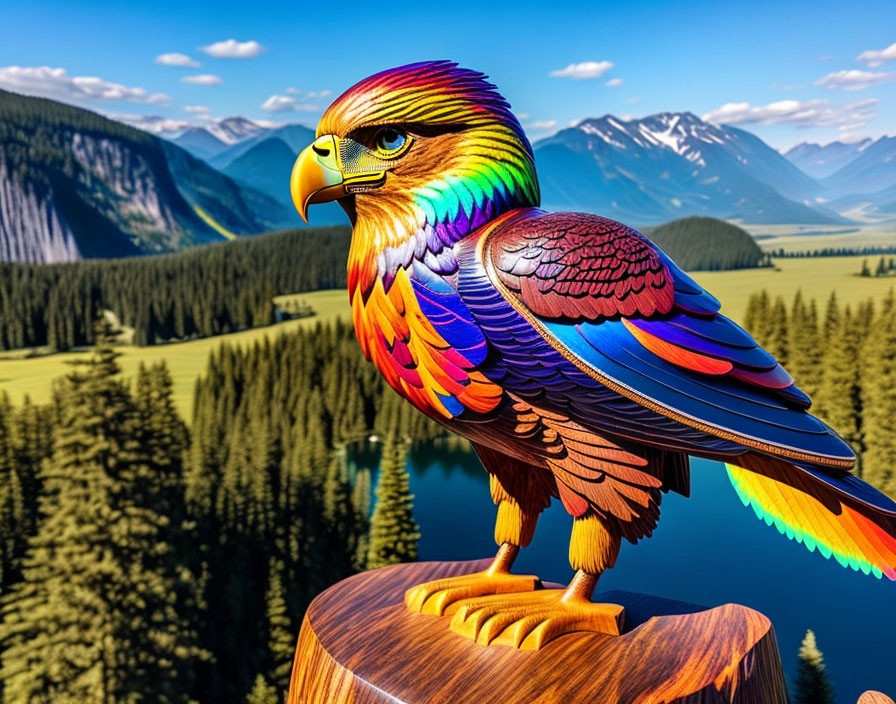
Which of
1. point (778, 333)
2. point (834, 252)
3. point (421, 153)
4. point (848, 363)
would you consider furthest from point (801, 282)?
point (421, 153)

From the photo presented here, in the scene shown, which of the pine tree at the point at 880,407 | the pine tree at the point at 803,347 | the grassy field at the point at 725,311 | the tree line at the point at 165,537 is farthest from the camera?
the grassy field at the point at 725,311

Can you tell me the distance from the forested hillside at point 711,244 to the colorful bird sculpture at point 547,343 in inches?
1111

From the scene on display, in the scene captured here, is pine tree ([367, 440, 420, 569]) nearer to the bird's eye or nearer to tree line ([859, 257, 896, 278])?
the bird's eye

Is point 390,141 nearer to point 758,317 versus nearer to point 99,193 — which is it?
point 758,317

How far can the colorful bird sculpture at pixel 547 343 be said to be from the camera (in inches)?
104

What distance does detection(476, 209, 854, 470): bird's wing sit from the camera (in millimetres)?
2598

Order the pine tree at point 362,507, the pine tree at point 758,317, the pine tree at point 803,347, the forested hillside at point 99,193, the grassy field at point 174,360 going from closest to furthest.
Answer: the pine tree at point 362,507, the pine tree at point 803,347, the pine tree at point 758,317, the grassy field at point 174,360, the forested hillside at point 99,193

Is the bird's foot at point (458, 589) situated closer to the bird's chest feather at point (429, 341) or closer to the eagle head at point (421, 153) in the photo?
the bird's chest feather at point (429, 341)

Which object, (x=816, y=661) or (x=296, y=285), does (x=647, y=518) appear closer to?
(x=816, y=661)

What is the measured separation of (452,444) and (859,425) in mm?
14365

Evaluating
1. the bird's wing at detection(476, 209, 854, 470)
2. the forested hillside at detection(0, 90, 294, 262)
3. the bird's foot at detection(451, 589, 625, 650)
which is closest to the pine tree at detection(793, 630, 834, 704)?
the bird's foot at detection(451, 589, 625, 650)

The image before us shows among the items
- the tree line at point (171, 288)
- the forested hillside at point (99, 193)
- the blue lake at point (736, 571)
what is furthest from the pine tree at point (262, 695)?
the forested hillside at point (99, 193)

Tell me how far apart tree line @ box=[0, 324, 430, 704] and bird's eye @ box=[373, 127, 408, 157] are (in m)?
7.91

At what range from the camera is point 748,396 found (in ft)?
8.81
